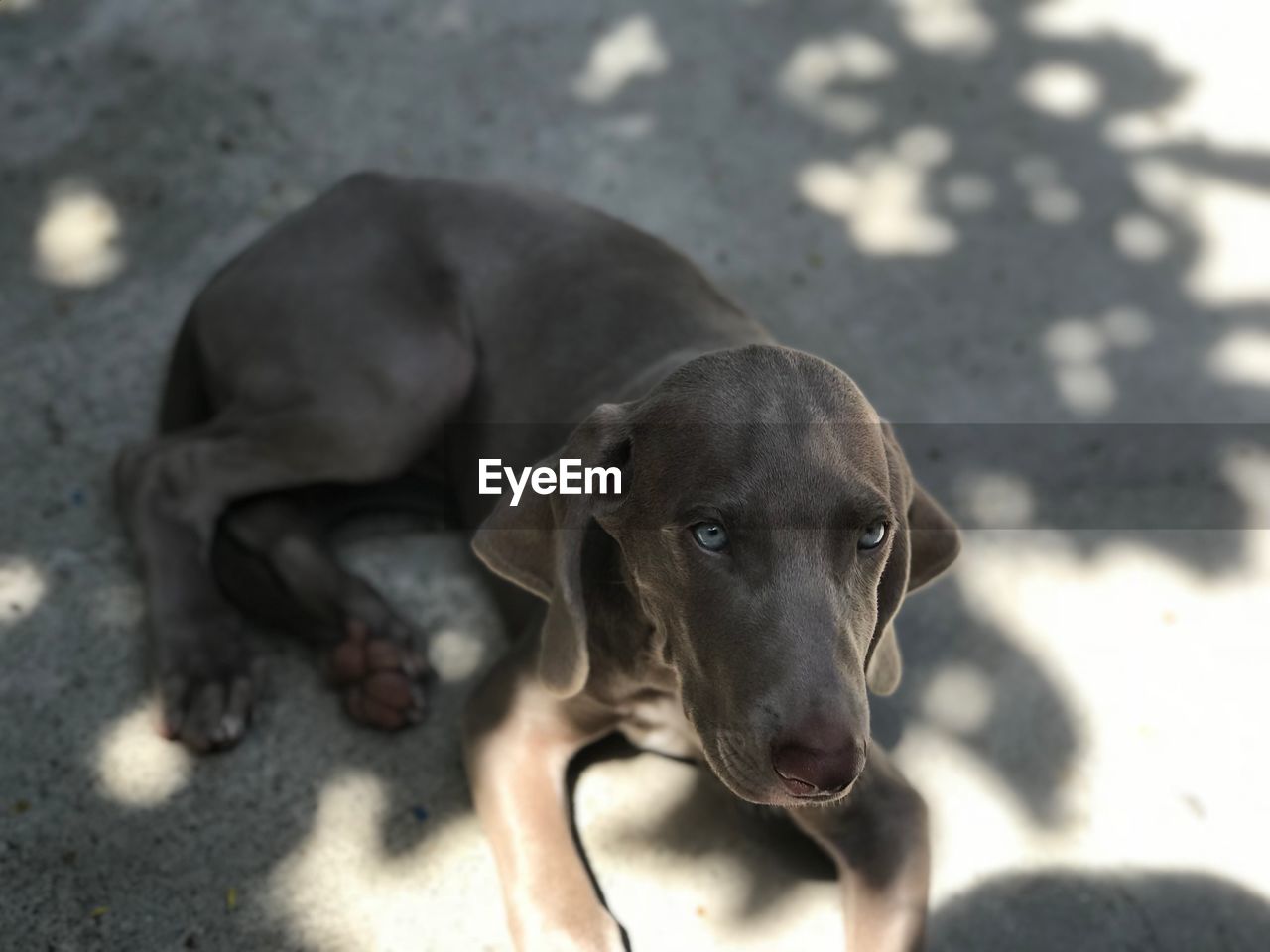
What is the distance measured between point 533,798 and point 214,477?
1.18 meters

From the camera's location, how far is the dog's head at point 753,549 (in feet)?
6.97

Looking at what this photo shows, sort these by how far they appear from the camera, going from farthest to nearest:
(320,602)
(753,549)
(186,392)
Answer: (186,392) < (320,602) < (753,549)

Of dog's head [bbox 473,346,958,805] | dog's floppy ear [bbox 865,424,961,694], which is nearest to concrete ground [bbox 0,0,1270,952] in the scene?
dog's floppy ear [bbox 865,424,961,694]

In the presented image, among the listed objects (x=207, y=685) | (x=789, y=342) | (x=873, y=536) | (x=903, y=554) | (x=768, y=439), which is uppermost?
(x=768, y=439)

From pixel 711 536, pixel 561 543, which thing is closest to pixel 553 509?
pixel 561 543

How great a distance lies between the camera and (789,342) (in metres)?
4.16

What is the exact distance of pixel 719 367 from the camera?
242 centimetres

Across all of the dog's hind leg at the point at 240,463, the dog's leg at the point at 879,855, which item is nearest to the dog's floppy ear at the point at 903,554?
the dog's leg at the point at 879,855

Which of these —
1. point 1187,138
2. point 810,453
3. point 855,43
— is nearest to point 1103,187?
point 1187,138

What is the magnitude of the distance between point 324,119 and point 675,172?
1246mm

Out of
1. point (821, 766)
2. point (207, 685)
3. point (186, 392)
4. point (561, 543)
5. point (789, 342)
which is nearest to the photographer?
point (821, 766)

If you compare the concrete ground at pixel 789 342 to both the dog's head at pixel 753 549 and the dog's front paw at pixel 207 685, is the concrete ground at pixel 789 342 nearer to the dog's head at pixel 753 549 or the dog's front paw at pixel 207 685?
the dog's front paw at pixel 207 685

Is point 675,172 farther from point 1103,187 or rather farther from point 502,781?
point 502,781

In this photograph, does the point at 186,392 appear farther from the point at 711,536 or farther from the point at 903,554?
the point at 903,554
